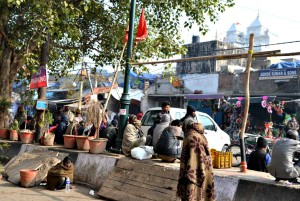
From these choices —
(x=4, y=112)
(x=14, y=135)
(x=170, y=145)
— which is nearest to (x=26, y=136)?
(x=14, y=135)

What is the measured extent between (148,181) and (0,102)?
6.97m

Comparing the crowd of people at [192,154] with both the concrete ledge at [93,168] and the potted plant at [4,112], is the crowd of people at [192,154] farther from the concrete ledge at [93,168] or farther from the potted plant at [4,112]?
the potted plant at [4,112]

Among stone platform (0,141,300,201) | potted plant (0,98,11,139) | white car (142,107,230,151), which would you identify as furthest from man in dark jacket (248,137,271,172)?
potted plant (0,98,11,139)

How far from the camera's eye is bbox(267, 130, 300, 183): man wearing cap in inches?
222

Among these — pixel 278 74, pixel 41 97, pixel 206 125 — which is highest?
pixel 278 74

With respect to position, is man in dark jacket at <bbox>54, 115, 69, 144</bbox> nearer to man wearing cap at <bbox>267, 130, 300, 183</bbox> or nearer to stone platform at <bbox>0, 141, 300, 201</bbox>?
stone platform at <bbox>0, 141, 300, 201</bbox>

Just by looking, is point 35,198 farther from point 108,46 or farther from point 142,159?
point 108,46

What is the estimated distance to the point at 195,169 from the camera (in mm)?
4883

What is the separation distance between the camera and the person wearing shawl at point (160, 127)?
877cm

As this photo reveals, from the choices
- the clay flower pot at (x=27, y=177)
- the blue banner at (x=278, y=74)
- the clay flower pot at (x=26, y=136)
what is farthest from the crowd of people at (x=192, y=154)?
the blue banner at (x=278, y=74)

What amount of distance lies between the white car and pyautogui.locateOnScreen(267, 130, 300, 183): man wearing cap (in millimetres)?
5246

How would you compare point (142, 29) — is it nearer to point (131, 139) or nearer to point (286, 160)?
point (131, 139)

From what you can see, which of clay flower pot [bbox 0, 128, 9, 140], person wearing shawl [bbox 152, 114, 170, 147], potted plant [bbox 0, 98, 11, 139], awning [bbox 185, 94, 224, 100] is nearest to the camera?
person wearing shawl [bbox 152, 114, 170, 147]

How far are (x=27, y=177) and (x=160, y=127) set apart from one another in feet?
10.4
